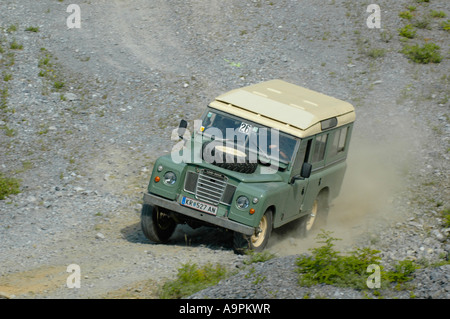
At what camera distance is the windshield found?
1241 centimetres

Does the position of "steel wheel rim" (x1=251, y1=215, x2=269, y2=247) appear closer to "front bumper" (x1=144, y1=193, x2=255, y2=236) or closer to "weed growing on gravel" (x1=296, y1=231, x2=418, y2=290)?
"front bumper" (x1=144, y1=193, x2=255, y2=236)

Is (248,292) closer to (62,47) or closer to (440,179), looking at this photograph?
(440,179)

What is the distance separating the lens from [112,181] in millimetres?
15703

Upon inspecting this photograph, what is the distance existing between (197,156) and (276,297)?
11.3ft

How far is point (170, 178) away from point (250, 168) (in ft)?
4.14

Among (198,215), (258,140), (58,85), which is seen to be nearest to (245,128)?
(258,140)

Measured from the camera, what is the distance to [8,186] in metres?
14.7

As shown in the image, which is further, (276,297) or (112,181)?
(112,181)

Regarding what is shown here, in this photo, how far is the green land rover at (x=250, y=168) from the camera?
38.3 feet

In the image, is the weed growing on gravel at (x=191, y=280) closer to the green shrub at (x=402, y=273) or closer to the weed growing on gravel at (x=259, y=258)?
the weed growing on gravel at (x=259, y=258)

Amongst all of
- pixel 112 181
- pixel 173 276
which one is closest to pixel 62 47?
pixel 112 181

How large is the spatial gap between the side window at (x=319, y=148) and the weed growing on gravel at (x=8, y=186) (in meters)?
5.80

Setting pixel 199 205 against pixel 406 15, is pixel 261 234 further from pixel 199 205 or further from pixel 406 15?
pixel 406 15

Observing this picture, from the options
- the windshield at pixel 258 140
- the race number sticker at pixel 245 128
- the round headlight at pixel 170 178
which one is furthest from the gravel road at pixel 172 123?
the race number sticker at pixel 245 128
